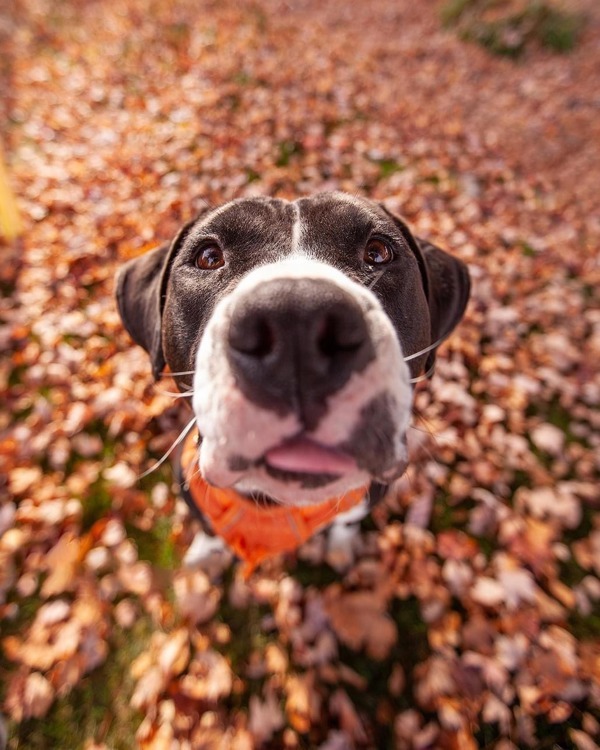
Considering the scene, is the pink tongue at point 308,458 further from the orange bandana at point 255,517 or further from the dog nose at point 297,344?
the orange bandana at point 255,517

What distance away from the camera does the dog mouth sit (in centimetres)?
127

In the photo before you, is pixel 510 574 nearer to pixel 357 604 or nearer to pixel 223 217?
pixel 357 604

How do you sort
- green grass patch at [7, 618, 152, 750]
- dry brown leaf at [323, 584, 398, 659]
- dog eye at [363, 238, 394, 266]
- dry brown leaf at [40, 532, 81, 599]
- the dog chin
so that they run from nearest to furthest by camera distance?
the dog chin → dog eye at [363, 238, 394, 266] → green grass patch at [7, 618, 152, 750] → dry brown leaf at [323, 584, 398, 659] → dry brown leaf at [40, 532, 81, 599]

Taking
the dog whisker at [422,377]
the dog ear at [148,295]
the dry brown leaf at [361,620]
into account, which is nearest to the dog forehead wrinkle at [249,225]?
the dog ear at [148,295]

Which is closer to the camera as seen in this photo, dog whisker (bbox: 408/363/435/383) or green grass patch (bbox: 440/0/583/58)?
dog whisker (bbox: 408/363/435/383)

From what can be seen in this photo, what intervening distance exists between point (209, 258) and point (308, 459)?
1112mm

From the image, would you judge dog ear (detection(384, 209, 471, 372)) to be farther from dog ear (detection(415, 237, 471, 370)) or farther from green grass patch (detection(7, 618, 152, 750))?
green grass patch (detection(7, 618, 152, 750))

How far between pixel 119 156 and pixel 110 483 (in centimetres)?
419

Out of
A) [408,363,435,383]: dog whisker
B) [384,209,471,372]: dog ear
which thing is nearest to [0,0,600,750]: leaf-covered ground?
[408,363,435,383]: dog whisker

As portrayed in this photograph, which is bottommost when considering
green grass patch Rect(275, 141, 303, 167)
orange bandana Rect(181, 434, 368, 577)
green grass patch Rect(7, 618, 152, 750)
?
green grass patch Rect(7, 618, 152, 750)

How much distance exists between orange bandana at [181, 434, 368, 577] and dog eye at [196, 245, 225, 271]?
820mm

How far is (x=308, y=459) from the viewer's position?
4.25 feet

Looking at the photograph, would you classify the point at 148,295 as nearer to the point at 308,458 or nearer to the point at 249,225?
the point at 249,225

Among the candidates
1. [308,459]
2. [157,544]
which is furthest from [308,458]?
[157,544]
